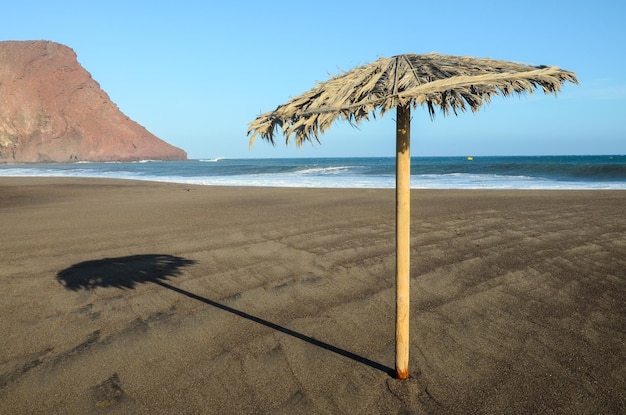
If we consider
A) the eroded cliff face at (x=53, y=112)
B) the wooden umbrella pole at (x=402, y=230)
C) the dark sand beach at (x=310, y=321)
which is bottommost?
the dark sand beach at (x=310, y=321)

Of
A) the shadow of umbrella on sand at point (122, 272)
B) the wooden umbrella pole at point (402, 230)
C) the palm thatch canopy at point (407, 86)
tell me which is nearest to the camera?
the palm thatch canopy at point (407, 86)

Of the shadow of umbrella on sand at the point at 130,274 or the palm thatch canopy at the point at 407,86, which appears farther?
the shadow of umbrella on sand at the point at 130,274

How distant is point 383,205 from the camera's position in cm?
1401

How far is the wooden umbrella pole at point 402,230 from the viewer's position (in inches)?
140

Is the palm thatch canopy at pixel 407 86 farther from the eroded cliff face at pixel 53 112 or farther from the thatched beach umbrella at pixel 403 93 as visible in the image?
the eroded cliff face at pixel 53 112

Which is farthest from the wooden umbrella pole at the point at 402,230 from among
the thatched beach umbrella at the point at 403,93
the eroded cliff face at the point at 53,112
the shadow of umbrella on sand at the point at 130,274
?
the eroded cliff face at the point at 53,112

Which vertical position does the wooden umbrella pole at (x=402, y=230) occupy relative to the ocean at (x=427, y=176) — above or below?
above

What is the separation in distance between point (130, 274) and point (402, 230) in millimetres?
4385

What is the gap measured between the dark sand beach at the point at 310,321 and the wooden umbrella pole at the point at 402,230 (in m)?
0.28

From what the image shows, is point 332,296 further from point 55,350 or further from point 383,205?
point 383,205

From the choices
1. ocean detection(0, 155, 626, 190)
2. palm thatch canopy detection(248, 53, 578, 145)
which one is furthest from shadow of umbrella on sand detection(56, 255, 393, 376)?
ocean detection(0, 155, 626, 190)

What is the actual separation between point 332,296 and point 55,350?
9.34ft

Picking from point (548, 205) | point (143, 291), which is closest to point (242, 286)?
point (143, 291)

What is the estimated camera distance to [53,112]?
368 feet
